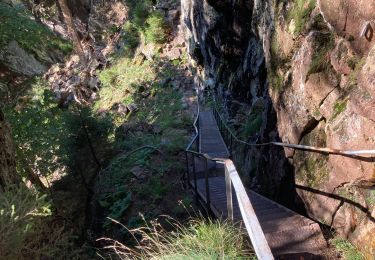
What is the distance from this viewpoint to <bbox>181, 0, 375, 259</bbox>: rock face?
4172 mm

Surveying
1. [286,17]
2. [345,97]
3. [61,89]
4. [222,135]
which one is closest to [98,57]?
[61,89]

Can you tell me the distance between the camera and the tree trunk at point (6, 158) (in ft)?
19.5

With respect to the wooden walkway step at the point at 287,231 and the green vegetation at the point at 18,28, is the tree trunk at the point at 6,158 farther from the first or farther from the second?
the wooden walkway step at the point at 287,231

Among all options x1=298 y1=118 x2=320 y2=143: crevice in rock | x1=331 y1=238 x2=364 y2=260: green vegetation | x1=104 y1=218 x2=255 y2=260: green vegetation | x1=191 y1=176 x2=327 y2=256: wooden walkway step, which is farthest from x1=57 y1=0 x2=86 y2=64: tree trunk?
x1=331 y1=238 x2=364 y2=260: green vegetation

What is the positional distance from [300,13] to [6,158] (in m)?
5.89

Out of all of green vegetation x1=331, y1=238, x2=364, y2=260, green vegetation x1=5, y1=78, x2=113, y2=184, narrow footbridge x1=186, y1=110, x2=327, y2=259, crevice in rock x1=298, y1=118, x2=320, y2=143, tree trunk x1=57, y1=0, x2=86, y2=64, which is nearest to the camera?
narrow footbridge x1=186, y1=110, x2=327, y2=259

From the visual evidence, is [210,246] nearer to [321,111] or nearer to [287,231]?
[287,231]

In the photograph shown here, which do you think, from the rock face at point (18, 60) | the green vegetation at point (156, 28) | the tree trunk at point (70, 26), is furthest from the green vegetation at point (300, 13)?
the tree trunk at point (70, 26)

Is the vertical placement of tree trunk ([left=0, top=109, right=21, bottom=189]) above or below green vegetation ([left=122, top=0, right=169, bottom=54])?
below

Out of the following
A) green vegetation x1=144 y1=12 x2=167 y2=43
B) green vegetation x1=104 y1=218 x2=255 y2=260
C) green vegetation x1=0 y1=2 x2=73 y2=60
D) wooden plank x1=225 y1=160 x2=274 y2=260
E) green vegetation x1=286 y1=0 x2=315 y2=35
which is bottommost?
green vegetation x1=104 y1=218 x2=255 y2=260

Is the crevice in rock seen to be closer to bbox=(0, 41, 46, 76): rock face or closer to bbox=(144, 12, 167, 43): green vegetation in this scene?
bbox=(0, 41, 46, 76): rock face

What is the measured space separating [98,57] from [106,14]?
16.3ft

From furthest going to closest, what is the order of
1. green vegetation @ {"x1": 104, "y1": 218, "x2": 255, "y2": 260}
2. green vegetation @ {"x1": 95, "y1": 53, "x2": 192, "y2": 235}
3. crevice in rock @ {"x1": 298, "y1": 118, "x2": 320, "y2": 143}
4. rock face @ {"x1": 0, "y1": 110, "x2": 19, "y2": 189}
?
green vegetation @ {"x1": 95, "y1": 53, "x2": 192, "y2": 235} < rock face @ {"x1": 0, "y1": 110, "x2": 19, "y2": 189} < crevice in rock @ {"x1": 298, "y1": 118, "x2": 320, "y2": 143} < green vegetation @ {"x1": 104, "y1": 218, "x2": 255, "y2": 260}

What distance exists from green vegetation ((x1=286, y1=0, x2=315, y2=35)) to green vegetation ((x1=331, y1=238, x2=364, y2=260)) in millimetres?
3520
